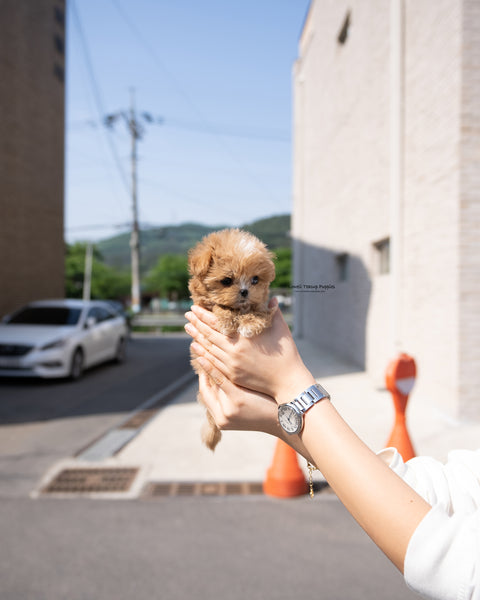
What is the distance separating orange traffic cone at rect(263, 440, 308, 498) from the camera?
4363 millimetres

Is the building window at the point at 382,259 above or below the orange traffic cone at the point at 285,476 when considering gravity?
above

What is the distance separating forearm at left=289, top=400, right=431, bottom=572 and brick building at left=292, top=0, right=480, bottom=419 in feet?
11.4

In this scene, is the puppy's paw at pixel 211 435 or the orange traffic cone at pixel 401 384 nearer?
the puppy's paw at pixel 211 435

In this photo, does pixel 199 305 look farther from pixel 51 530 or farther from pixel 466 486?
pixel 51 530

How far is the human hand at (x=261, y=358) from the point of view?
3.19ft

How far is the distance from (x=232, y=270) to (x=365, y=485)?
470mm

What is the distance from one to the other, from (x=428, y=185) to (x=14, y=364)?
8336mm

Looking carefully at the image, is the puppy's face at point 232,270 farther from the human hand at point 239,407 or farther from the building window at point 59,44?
the building window at point 59,44

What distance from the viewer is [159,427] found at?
6.47 m

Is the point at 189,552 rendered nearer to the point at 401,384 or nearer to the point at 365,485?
the point at 401,384

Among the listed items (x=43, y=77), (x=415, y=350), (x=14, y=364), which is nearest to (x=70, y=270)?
(x=43, y=77)

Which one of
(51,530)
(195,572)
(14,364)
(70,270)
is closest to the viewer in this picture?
(195,572)

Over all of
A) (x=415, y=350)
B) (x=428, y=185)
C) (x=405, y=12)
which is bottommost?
(x=415, y=350)

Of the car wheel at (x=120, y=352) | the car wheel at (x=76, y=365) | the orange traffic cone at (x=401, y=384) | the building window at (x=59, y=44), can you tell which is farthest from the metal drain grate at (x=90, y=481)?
the building window at (x=59, y=44)
